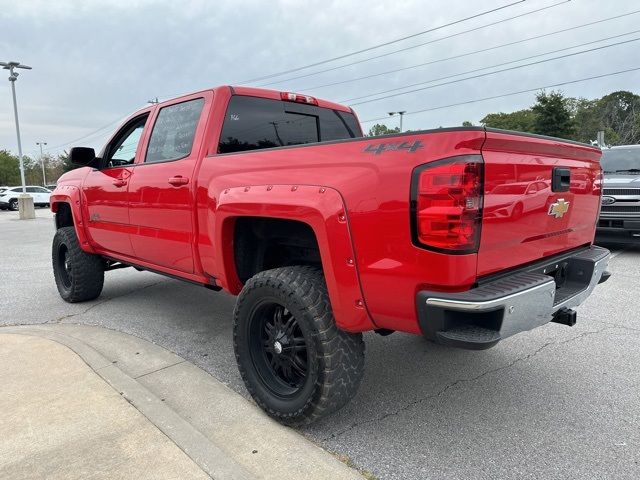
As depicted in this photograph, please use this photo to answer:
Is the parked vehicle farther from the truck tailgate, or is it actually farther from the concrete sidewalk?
the concrete sidewalk

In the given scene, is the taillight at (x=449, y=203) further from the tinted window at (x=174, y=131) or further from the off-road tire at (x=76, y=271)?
the off-road tire at (x=76, y=271)

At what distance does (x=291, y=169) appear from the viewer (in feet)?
8.23

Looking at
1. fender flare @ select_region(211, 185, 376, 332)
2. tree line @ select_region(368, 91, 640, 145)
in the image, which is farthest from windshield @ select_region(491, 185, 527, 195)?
tree line @ select_region(368, 91, 640, 145)

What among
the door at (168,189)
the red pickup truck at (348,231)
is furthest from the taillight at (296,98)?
the door at (168,189)

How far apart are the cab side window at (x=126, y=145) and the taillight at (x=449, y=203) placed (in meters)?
3.08

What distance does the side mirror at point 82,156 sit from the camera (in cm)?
441

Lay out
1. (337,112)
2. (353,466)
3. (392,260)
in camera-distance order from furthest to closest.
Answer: (337,112) < (353,466) < (392,260)

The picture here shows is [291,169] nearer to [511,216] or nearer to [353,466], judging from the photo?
[511,216]

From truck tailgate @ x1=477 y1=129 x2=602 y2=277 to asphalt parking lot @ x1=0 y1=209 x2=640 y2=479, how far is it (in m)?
0.98

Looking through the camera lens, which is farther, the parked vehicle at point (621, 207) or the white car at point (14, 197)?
the white car at point (14, 197)

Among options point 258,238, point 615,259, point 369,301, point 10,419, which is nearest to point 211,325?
point 258,238

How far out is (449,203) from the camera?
1920mm

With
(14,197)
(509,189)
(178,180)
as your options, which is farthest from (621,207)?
(14,197)

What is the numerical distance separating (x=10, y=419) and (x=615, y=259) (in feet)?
25.8
